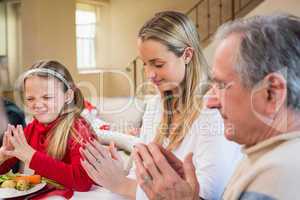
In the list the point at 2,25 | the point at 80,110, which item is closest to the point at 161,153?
the point at 80,110

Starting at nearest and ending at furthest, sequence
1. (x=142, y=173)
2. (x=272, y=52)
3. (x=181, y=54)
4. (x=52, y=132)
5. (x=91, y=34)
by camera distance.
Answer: (x=272, y=52) < (x=142, y=173) < (x=181, y=54) < (x=52, y=132) < (x=91, y=34)

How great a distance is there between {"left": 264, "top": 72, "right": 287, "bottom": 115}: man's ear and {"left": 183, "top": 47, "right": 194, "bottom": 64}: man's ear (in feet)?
1.19

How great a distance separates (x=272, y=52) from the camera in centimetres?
50

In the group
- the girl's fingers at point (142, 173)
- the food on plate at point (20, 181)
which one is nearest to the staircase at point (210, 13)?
the food on plate at point (20, 181)

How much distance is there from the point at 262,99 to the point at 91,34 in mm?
6013

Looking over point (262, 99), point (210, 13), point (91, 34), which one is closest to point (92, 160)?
point (262, 99)

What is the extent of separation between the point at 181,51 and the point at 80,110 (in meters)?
0.53

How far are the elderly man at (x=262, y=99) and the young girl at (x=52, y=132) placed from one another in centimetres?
59

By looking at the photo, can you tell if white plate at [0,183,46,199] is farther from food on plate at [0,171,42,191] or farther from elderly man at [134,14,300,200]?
elderly man at [134,14,300,200]

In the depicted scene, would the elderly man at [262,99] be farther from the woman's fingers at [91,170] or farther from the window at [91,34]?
the window at [91,34]

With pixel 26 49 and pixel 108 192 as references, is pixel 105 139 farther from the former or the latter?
pixel 26 49

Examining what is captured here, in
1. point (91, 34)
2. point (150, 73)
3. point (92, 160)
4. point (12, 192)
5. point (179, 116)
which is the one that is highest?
point (91, 34)

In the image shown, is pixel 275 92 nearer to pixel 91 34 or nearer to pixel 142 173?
pixel 142 173

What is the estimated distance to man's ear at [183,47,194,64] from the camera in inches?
33.6
